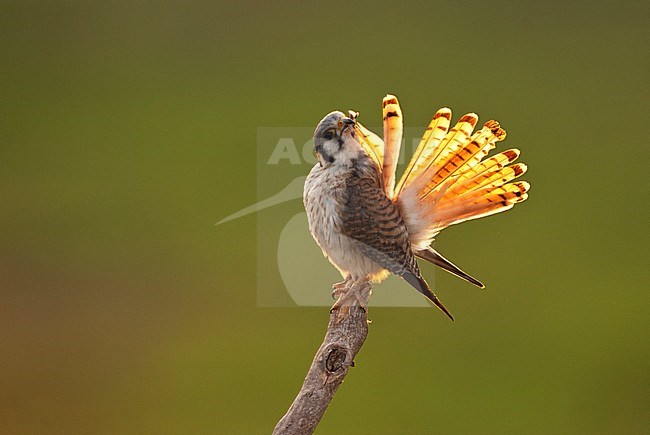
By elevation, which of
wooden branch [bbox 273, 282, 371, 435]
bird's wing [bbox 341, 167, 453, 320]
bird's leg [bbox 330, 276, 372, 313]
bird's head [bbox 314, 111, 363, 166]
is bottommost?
wooden branch [bbox 273, 282, 371, 435]

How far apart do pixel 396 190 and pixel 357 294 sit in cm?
27

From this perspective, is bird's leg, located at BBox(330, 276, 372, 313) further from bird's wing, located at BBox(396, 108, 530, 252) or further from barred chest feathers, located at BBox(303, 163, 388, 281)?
bird's wing, located at BBox(396, 108, 530, 252)

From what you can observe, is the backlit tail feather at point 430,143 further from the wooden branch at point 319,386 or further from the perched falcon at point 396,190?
the wooden branch at point 319,386

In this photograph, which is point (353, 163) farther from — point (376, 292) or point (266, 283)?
point (266, 283)

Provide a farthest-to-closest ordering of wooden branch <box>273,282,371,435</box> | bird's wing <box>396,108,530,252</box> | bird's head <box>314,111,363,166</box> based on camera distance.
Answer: bird's wing <box>396,108,530,252</box> → bird's head <box>314,111,363,166</box> → wooden branch <box>273,282,371,435</box>

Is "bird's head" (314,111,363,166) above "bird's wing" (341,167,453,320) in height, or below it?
above

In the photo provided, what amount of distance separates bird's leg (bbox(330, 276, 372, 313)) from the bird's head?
0.27m

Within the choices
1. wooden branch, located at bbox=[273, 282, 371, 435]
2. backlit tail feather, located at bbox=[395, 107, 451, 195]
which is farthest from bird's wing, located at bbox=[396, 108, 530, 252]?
wooden branch, located at bbox=[273, 282, 371, 435]

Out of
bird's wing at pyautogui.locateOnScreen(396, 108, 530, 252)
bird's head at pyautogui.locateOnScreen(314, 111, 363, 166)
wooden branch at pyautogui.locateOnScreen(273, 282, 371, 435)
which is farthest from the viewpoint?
bird's wing at pyautogui.locateOnScreen(396, 108, 530, 252)

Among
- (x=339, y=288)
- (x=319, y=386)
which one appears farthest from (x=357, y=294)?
(x=319, y=386)

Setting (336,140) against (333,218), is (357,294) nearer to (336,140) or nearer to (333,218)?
(333,218)

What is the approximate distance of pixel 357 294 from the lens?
1790 mm

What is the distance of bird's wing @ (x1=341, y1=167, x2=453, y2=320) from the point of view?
1.78 meters

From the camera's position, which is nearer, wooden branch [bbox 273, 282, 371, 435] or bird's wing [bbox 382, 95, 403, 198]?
wooden branch [bbox 273, 282, 371, 435]
